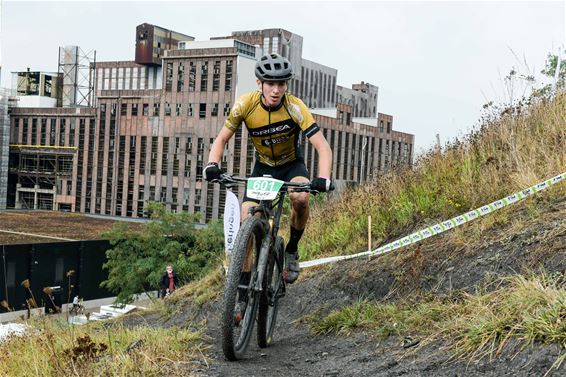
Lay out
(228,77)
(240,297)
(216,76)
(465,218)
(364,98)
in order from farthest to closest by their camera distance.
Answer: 1. (364,98)
2. (216,76)
3. (228,77)
4. (465,218)
5. (240,297)

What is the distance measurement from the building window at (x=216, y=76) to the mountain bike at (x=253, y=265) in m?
73.7

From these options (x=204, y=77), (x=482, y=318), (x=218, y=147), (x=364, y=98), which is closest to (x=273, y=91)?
(x=218, y=147)

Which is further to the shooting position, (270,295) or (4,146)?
(4,146)

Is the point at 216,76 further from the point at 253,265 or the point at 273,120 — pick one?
the point at 253,265

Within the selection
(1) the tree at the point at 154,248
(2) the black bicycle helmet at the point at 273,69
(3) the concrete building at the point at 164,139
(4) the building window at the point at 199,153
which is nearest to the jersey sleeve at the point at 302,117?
(2) the black bicycle helmet at the point at 273,69

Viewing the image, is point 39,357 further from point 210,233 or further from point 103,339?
point 210,233

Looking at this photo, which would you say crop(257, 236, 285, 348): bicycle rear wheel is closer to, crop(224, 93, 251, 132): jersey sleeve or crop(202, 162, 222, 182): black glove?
crop(202, 162, 222, 182): black glove

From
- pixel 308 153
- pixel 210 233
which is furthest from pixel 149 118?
pixel 210 233

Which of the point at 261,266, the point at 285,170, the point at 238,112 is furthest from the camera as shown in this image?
the point at 285,170

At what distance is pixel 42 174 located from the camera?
91062 mm

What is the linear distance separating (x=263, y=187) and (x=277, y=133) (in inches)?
32.9

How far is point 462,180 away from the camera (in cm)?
861

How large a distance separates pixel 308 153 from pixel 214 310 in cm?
7316

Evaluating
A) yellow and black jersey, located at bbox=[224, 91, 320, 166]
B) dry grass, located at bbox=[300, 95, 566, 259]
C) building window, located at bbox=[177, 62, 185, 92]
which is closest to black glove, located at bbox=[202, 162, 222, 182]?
yellow and black jersey, located at bbox=[224, 91, 320, 166]
